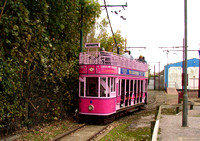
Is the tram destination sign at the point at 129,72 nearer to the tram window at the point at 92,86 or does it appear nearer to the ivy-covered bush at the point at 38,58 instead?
the tram window at the point at 92,86

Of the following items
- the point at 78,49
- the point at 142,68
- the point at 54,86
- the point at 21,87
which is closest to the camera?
the point at 21,87

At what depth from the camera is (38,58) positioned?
39.3ft

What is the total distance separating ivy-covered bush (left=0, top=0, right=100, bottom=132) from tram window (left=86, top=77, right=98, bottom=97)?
1365mm

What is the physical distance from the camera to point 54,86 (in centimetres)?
1381

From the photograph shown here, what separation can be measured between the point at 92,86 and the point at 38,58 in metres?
3.21

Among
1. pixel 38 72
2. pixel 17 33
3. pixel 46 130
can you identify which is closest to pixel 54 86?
pixel 38 72

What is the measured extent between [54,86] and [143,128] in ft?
15.9

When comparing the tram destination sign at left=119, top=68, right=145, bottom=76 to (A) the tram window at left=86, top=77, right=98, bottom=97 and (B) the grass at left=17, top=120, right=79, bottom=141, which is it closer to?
(A) the tram window at left=86, top=77, right=98, bottom=97

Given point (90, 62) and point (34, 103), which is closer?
point (34, 103)

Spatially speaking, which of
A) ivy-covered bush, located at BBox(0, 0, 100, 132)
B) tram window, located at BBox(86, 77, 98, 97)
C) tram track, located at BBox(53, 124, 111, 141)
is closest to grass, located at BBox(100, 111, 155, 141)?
tram track, located at BBox(53, 124, 111, 141)

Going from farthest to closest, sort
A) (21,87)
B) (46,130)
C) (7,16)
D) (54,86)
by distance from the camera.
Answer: (54,86)
(46,130)
(21,87)
(7,16)

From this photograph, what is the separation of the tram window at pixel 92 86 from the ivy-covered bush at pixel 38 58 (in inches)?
53.8

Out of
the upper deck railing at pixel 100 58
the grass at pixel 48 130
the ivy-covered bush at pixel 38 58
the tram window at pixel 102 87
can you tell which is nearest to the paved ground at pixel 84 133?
the grass at pixel 48 130

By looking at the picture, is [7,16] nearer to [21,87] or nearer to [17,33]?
[17,33]
